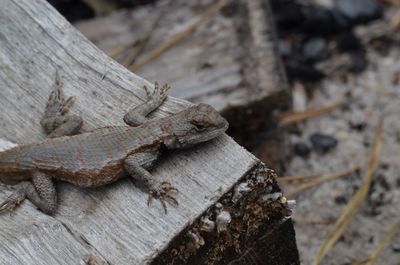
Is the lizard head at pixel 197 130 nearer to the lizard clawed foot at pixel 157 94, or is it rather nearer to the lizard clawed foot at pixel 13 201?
the lizard clawed foot at pixel 157 94

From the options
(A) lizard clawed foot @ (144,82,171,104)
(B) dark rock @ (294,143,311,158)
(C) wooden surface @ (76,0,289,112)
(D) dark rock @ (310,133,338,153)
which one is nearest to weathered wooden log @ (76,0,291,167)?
(C) wooden surface @ (76,0,289,112)

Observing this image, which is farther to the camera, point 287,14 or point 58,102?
point 287,14

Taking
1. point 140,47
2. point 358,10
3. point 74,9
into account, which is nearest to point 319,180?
point 140,47

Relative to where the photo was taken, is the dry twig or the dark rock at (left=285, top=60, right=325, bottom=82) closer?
the dry twig

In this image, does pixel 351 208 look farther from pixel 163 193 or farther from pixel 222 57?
pixel 163 193

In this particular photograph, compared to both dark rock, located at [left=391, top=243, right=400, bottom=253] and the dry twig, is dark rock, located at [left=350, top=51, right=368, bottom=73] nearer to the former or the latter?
the dry twig

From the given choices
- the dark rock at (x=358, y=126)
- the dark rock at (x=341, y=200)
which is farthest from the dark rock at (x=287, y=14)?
the dark rock at (x=341, y=200)

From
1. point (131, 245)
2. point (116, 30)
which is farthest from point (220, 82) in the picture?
point (131, 245)
